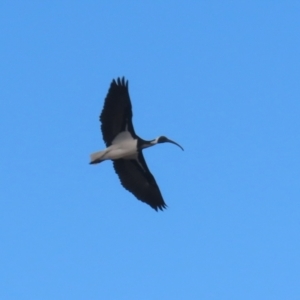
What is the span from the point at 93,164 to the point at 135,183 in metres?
2.60

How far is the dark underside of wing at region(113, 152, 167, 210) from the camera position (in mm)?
46312

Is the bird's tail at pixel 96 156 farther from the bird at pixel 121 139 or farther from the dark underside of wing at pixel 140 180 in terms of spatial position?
the dark underside of wing at pixel 140 180

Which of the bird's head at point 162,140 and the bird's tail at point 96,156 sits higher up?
the bird's head at point 162,140

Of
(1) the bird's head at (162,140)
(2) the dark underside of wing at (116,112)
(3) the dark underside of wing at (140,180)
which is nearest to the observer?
(2) the dark underside of wing at (116,112)

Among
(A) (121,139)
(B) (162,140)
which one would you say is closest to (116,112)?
(A) (121,139)

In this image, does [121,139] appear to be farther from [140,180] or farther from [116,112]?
[140,180]

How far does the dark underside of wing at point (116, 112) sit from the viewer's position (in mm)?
44281

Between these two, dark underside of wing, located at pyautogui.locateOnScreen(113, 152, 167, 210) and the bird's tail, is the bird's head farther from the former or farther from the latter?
the bird's tail

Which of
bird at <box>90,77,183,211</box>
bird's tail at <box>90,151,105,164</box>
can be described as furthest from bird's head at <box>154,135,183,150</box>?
bird's tail at <box>90,151,105,164</box>

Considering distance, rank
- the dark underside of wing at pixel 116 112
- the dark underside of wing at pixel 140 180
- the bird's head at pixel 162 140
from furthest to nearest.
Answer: the dark underside of wing at pixel 140 180
the bird's head at pixel 162 140
the dark underside of wing at pixel 116 112

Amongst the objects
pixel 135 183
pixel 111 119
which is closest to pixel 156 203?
pixel 135 183

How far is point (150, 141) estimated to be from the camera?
149ft

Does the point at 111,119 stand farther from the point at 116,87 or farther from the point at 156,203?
the point at 156,203

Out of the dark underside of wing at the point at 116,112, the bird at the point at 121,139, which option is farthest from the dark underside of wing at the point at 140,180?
the dark underside of wing at the point at 116,112
